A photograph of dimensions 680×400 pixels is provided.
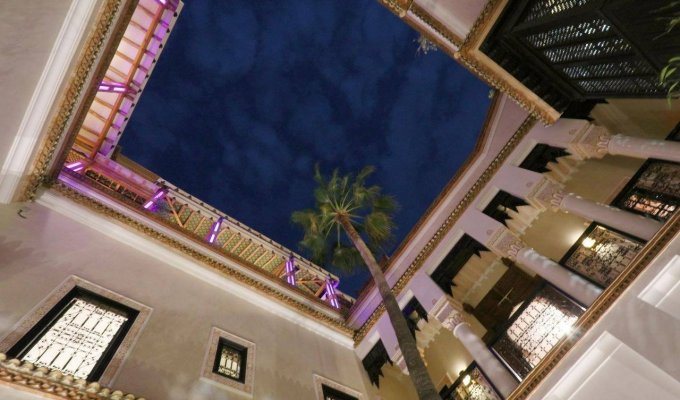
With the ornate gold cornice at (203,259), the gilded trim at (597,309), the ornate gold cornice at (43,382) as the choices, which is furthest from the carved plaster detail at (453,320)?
the ornate gold cornice at (43,382)

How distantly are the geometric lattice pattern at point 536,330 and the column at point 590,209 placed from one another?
91.5 inches

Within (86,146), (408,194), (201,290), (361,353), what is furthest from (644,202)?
(408,194)

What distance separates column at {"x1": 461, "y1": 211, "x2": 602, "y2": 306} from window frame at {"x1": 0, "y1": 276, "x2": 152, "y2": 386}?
10.2 metres

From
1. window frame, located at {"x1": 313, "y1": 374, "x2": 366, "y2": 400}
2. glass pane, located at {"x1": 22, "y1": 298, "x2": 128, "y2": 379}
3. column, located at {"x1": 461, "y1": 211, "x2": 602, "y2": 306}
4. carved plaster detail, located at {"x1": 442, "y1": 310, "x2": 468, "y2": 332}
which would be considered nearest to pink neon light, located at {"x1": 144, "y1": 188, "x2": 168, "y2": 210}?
glass pane, located at {"x1": 22, "y1": 298, "x2": 128, "y2": 379}

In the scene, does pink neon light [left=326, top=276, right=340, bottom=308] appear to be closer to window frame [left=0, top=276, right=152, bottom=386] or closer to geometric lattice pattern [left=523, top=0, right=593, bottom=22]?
window frame [left=0, top=276, right=152, bottom=386]

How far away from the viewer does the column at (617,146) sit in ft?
25.3

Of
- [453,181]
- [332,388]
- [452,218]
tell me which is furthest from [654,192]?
[332,388]

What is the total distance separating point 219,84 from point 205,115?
215 inches

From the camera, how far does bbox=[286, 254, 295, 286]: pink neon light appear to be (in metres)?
14.8

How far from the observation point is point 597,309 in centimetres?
677

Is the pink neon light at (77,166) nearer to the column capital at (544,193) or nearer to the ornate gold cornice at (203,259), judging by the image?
the ornate gold cornice at (203,259)

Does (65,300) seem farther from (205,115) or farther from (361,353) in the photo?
(205,115)

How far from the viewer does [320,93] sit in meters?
52.9

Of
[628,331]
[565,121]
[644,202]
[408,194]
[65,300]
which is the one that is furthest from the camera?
[408,194]
